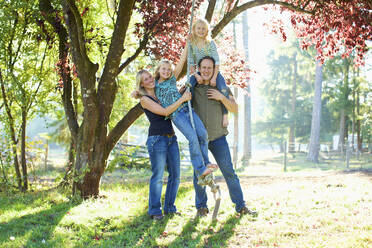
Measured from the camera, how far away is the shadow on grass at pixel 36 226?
12.3ft

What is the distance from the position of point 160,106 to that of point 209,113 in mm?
628

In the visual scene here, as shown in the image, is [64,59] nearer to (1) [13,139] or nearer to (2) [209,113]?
(1) [13,139]

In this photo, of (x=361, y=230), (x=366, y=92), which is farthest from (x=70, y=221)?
(x=366, y=92)

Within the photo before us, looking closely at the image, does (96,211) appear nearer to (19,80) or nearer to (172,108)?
(172,108)

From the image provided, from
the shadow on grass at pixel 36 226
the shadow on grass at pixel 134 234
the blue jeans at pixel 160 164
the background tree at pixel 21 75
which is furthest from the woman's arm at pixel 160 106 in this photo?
the background tree at pixel 21 75

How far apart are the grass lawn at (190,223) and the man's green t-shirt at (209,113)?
110cm

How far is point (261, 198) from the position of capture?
5.72 m

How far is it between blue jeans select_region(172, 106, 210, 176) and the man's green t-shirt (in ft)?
0.76

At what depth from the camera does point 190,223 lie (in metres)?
4.30

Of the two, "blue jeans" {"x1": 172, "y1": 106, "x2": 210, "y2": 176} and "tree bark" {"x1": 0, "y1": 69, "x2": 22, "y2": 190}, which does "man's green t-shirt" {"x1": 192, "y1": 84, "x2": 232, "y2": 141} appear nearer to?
"blue jeans" {"x1": 172, "y1": 106, "x2": 210, "y2": 176}

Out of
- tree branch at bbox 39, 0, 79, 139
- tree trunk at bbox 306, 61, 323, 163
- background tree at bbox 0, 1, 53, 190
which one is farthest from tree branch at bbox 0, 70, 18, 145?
tree trunk at bbox 306, 61, 323, 163

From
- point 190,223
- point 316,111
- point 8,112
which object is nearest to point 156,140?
point 190,223

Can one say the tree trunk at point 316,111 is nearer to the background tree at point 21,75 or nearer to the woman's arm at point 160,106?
the background tree at point 21,75

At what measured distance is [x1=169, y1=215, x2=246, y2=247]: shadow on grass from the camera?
365cm
